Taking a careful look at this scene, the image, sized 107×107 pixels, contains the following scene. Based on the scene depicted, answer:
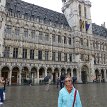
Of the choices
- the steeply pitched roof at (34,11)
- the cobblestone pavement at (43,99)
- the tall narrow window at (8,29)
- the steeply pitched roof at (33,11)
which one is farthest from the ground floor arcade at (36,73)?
the cobblestone pavement at (43,99)

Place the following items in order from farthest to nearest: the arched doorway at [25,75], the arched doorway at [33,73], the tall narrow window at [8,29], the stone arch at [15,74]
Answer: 1. the arched doorway at [33,73]
2. the arched doorway at [25,75]
3. the tall narrow window at [8,29]
4. the stone arch at [15,74]

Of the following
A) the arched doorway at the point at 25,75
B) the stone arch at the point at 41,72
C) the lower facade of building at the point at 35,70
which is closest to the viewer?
the lower facade of building at the point at 35,70

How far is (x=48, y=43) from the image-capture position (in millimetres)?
40031

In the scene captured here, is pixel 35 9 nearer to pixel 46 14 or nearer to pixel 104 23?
pixel 46 14

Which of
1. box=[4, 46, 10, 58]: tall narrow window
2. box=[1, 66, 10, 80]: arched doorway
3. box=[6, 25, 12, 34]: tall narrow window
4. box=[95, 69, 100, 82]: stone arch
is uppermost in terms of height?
box=[6, 25, 12, 34]: tall narrow window

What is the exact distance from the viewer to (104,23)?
65.9 meters

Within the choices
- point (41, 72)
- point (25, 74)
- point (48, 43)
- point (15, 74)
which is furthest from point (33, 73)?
point (48, 43)

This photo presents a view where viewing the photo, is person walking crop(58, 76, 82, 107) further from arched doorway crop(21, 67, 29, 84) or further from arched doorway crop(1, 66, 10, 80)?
arched doorway crop(21, 67, 29, 84)

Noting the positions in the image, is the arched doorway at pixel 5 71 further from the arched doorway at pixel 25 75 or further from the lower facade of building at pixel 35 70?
the arched doorway at pixel 25 75

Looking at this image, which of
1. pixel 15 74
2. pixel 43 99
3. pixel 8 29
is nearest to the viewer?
pixel 43 99

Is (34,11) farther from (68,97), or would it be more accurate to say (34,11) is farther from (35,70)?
(68,97)

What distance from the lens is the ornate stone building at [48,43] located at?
111 ft

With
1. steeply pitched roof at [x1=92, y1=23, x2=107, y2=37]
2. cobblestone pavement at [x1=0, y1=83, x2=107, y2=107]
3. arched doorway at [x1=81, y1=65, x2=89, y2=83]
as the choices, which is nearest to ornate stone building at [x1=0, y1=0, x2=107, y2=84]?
arched doorway at [x1=81, y1=65, x2=89, y2=83]

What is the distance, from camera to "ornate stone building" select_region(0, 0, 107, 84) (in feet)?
111
